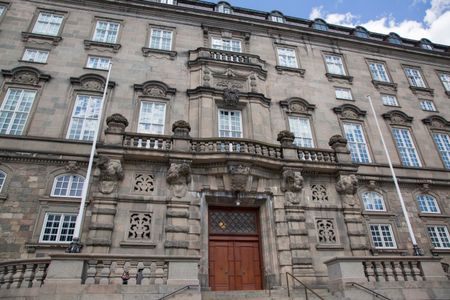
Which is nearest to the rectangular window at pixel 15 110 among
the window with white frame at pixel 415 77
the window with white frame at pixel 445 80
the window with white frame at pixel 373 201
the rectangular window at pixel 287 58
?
the rectangular window at pixel 287 58

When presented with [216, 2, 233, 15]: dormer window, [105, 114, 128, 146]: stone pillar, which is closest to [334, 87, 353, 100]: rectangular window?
[216, 2, 233, 15]: dormer window

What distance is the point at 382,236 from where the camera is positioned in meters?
16.5

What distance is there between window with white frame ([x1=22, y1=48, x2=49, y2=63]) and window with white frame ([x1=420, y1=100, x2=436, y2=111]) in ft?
88.1

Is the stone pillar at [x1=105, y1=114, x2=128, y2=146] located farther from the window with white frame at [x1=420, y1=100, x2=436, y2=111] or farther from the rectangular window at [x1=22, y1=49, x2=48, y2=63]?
the window with white frame at [x1=420, y1=100, x2=436, y2=111]

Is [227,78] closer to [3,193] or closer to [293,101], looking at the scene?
[293,101]

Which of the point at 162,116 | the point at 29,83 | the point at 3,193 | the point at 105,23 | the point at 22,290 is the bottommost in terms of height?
the point at 22,290

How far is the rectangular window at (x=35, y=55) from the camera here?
698 inches

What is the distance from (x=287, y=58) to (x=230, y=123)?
338 inches

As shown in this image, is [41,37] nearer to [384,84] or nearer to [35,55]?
[35,55]

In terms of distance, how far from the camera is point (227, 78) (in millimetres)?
19125

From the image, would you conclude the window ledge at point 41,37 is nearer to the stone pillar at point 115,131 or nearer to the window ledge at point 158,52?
the window ledge at point 158,52

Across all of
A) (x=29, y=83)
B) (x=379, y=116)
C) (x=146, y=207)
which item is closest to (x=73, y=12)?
(x=29, y=83)

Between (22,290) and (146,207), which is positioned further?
(146,207)

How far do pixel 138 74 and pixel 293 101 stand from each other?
10.2m
